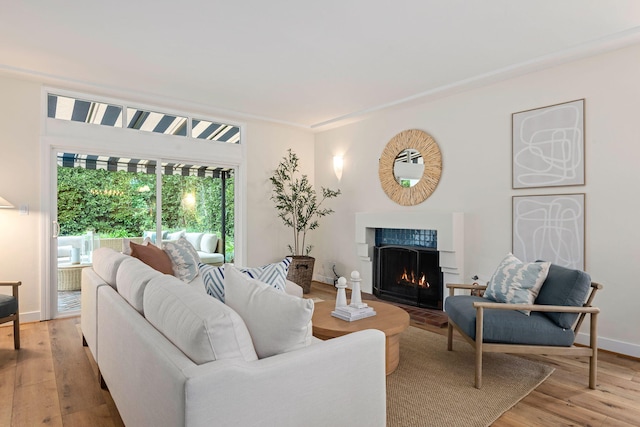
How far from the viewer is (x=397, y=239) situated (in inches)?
197

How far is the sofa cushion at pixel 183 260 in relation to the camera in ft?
12.0

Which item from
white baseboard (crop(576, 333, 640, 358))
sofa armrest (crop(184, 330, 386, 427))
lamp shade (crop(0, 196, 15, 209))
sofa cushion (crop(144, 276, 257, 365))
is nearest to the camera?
sofa armrest (crop(184, 330, 386, 427))

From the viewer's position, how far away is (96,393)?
236cm

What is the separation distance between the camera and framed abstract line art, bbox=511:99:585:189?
3363 mm

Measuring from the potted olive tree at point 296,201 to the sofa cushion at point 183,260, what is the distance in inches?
75.7

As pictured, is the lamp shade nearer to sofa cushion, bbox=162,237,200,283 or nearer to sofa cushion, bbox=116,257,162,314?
sofa cushion, bbox=162,237,200,283

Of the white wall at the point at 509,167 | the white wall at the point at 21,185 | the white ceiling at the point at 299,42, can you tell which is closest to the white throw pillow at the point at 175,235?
the white wall at the point at 21,185

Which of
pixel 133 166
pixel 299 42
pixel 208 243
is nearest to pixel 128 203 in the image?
pixel 133 166

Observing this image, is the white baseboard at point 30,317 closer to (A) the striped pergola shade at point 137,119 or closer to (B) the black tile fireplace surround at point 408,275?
(A) the striped pergola shade at point 137,119

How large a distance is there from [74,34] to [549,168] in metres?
4.33

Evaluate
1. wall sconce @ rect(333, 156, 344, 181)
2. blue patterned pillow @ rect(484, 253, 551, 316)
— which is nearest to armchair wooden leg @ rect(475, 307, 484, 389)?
blue patterned pillow @ rect(484, 253, 551, 316)

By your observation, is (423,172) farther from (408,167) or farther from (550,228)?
(550,228)

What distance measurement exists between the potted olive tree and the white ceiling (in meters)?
1.65

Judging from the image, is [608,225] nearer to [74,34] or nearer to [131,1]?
[131,1]
